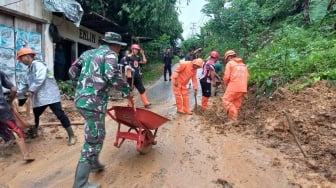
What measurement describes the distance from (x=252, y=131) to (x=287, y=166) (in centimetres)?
174

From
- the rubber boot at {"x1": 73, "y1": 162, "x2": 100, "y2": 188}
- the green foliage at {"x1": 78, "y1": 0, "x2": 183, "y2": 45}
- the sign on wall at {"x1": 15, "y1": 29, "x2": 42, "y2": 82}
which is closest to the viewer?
the rubber boot at {"x1": 73, "y1": 162, "x2": 100, "y2": 188}

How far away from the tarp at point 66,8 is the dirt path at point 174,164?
4519mm

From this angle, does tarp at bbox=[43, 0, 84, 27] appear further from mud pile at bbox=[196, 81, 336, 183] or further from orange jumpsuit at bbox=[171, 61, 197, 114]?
mud pile at bbox=[196, 81, 336, 183]

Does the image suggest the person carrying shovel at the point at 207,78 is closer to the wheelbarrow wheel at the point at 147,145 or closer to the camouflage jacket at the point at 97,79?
the wheelbarrow wheel at the point at 147,145

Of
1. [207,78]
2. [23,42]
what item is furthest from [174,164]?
[23,42]

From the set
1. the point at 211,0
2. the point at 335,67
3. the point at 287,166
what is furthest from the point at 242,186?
the point at 211,0

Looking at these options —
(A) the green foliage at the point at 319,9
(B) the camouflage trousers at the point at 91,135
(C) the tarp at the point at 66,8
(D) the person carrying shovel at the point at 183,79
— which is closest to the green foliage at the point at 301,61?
(A) the green foliage at the point at 319,9

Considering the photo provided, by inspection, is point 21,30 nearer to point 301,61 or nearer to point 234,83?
point 234,83

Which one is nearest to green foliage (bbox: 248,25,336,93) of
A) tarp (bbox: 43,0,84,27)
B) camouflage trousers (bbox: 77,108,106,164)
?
camouflage trousers (bbox: 77,108,106,164)

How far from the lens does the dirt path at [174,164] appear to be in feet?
14.9

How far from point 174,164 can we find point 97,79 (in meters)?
1.79

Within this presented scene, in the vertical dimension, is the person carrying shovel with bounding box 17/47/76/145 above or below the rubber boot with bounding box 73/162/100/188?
above

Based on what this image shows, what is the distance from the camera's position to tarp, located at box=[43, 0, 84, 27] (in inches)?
391

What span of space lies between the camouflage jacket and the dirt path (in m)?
1.15
